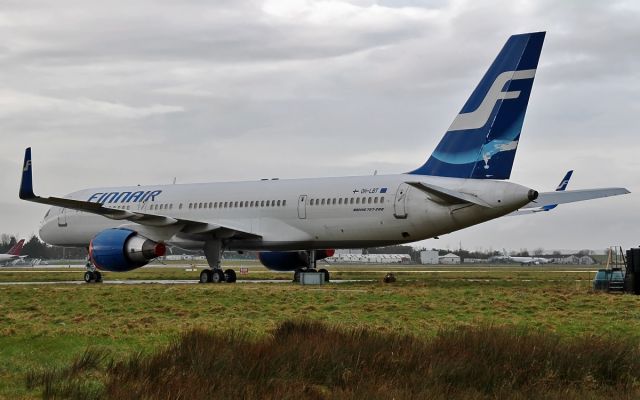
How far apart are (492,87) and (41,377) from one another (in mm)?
21501

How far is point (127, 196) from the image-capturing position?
4259 centimetres

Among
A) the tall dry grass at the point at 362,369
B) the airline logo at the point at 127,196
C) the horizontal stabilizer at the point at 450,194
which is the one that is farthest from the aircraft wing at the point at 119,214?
the tall dry grass at the point at 362,369

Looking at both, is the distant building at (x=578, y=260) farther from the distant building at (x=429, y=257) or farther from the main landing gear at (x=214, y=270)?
the main landing gear at (x=214, y=270)

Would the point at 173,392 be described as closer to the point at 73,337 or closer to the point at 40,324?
the point at 73,337

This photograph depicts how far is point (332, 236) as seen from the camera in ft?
116

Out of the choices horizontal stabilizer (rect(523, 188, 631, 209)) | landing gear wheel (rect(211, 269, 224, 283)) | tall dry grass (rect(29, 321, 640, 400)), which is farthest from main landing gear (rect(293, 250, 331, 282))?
tall dry grass (rect(29, 321, 640, 400))

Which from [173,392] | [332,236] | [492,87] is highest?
[492,87]

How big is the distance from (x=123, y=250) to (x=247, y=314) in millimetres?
15972

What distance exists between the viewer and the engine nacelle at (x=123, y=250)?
117ft

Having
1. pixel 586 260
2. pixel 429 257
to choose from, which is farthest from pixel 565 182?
pixel 586 260

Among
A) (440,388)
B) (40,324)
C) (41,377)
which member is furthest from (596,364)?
(40,324)

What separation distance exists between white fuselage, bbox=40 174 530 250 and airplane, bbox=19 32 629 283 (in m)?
0.04

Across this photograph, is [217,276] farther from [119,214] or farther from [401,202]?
[401,202]

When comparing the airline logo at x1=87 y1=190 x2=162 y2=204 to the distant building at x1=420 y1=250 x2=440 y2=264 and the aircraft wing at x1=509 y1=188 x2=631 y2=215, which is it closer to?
the aircraft wing at x1=509 y1=188 x2=631 y2=215
